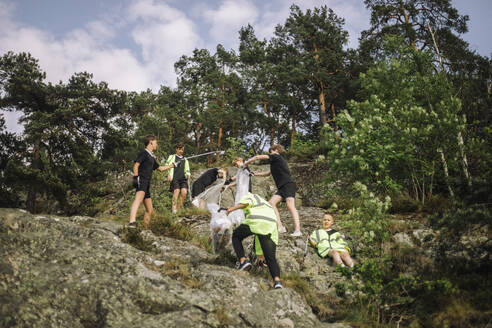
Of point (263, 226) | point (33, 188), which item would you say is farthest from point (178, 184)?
point (33, 188)

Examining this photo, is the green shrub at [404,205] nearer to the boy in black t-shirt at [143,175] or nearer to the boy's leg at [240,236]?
the boy's leg at [240,236]

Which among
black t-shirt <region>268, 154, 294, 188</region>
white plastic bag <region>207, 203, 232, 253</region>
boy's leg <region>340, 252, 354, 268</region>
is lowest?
boy's leg <region>340, 252, 354, 268</region>

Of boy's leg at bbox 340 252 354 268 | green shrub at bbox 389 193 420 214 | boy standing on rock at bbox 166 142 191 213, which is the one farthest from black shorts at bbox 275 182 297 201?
green shrub at bbox 389 193 420 214

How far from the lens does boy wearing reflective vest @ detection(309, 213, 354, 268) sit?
20.6 ft

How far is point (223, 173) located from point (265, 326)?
5017 mm

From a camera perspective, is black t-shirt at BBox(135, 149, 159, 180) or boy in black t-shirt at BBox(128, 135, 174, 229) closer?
boy in black t-shirt at BBox(128, 135, 174, 229)

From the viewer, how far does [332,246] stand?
643 centimetres

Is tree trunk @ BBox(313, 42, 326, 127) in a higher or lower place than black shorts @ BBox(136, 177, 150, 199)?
higher

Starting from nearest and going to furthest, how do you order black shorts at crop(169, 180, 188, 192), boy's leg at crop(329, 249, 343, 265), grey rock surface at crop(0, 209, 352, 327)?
grey rock surface at crop(0, 209, 352, 327) < boy's leg at crop(329, 249, 343, 265) < black shorts at crop(169, 180, 188, 192)

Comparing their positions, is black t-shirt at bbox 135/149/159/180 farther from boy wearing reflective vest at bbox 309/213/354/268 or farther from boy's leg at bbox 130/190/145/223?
boy wearing reflective vest at bbox 309/213/354/268

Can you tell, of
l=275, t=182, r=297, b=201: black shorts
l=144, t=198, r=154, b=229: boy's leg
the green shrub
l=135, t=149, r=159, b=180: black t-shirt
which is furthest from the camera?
the green shrub

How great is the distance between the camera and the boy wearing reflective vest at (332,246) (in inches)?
248

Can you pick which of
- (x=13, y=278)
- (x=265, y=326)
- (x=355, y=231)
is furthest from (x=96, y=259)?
(x=355, y=231)

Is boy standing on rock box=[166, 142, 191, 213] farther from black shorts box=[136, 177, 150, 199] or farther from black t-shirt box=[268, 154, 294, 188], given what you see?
black t-shirt box=[268, 154, 294, 188]
